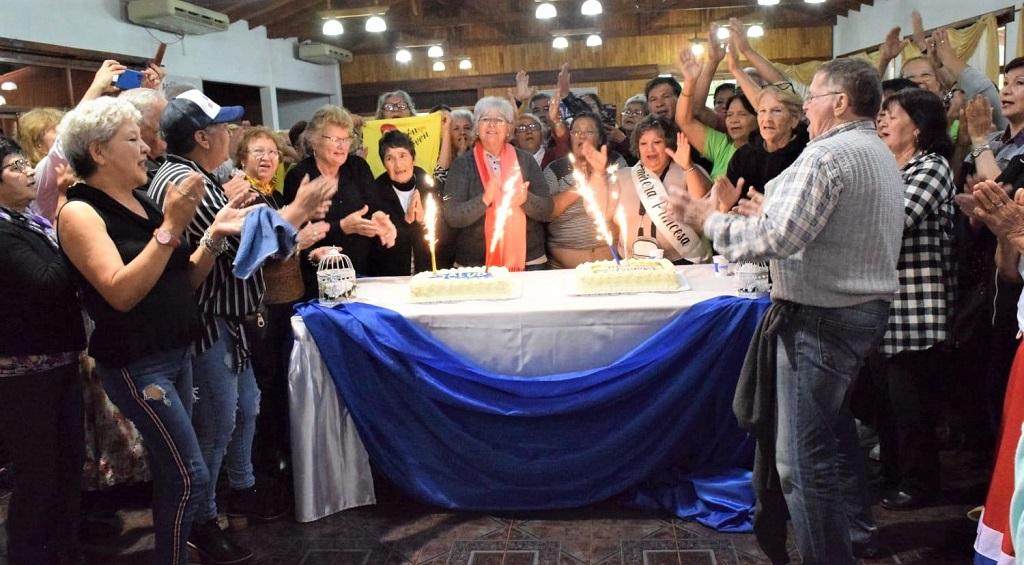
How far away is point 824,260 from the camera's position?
1.99 m

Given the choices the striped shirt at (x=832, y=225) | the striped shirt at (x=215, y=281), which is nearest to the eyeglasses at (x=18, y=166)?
the striped shirt at (x=215, y=281)

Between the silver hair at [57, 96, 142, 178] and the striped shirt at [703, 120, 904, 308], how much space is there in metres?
1.66

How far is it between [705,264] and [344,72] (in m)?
12.5

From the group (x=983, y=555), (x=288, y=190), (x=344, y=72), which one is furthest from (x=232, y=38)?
(x=983, y=555)

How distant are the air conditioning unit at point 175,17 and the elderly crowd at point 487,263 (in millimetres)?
5826

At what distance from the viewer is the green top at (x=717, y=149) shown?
12.8 ft

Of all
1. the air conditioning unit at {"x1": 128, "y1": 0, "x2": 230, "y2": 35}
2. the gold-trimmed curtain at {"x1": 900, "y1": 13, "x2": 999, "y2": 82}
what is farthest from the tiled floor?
the air conditioning unit at {"x1": 128, "y1": 0, "x2": 230, "y2": 35}

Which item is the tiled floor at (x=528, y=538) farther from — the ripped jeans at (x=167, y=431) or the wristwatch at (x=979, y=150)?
the wristwatch at (x=979, y=150)

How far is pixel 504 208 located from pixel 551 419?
1162 mm

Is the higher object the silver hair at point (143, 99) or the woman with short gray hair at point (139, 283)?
the silver hair at point (143, 99)

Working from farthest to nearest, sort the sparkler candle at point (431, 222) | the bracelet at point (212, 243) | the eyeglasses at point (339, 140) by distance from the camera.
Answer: the eyeglasses at point (339, 140) → the sparkler candle at point (431, 222) → the bracelet at point (212, 243)

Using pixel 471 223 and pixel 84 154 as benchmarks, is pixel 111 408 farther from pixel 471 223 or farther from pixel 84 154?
pixel 471 223

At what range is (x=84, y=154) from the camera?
1935 mm

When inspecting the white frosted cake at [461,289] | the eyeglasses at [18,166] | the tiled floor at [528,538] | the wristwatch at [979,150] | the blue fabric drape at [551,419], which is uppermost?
the eyeglasses at [18,166]
